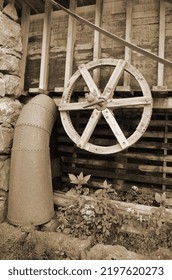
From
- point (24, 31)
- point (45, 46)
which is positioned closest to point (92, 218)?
point (45, 46)

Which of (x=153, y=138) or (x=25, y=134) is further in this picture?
(x=153, y=138)

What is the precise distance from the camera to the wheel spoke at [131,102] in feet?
9.63

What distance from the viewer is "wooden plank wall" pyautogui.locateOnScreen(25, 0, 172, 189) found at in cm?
338

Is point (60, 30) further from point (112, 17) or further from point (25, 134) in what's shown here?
point (25, 134)

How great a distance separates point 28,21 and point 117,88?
2.15 meters

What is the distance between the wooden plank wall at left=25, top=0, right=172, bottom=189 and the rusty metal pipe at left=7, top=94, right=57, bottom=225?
3.15 ft

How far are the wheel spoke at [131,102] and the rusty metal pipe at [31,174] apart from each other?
3.28ft

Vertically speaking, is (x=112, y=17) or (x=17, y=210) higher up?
(x=112, y=17)

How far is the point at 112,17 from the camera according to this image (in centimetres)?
359

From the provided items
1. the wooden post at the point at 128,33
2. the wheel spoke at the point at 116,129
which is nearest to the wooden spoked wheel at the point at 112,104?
the wheel spoke at the point at 116,129

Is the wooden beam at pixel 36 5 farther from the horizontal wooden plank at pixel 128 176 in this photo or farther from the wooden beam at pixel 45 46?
the horizontal wooden plank at pixel 128 176
